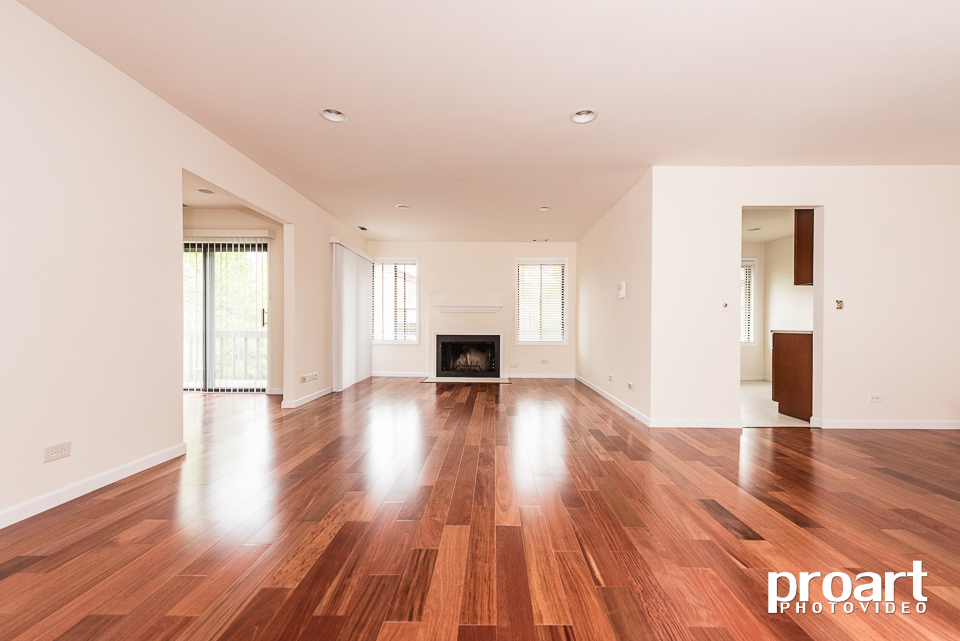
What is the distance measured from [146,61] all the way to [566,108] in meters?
2.61

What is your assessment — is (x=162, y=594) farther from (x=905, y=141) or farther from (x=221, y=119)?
(x=905, y=141)

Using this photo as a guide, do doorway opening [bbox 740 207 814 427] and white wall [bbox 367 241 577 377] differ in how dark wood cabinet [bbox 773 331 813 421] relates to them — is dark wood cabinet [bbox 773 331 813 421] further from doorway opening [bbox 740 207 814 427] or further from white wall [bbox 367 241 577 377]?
white wall [bbox 367 241 577 377]

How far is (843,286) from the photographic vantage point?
4.18m

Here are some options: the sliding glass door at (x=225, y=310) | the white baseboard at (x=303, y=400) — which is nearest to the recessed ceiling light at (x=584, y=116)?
the white baseboard at (x=303, y=400)

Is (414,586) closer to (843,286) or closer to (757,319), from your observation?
(843,286)

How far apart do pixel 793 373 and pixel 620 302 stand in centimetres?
194

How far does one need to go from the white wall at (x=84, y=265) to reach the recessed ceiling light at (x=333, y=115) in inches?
42.2

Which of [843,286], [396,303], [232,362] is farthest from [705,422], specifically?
[232,362]

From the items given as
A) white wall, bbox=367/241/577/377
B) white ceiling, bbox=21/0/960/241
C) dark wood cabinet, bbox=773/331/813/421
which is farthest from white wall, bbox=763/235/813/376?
white wall, bbox=367/241/577/377

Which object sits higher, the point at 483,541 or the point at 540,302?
the point at 540,302

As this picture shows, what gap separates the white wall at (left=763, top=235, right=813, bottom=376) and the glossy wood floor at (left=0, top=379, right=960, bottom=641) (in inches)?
149

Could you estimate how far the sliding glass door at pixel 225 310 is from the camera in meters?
6.04

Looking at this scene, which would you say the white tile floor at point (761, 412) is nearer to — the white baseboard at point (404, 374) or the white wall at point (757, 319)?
the white wall at point (757, 319)

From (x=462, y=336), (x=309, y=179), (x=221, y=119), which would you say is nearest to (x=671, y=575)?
(x=221, y=119)
